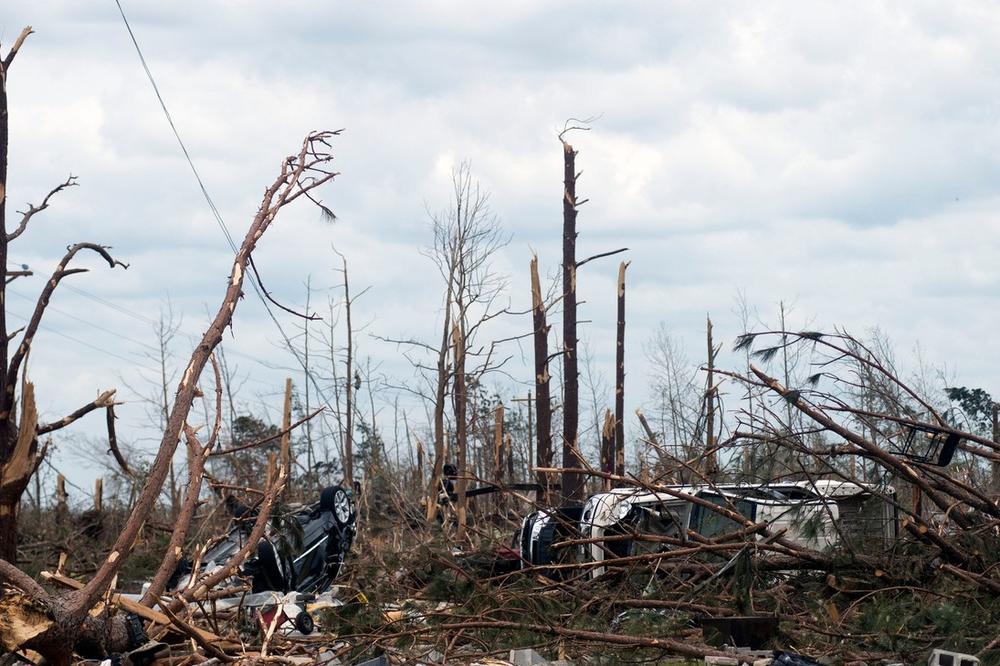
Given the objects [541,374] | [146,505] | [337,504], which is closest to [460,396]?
[541,374]

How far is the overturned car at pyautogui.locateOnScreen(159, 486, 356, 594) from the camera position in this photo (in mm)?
9070

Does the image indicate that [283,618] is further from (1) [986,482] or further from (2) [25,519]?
(2) [25,519]

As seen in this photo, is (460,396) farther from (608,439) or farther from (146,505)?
(146,505)

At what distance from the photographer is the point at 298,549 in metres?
9.48

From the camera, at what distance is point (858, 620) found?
691cm

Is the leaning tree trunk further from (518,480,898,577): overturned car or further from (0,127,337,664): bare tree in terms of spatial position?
(0,127,337,664): bare tree

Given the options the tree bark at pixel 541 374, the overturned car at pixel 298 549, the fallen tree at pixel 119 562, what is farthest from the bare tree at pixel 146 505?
the tree bark at pixel 541 374

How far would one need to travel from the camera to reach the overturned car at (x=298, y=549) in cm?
907

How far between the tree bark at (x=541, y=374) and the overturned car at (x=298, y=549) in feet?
21.8

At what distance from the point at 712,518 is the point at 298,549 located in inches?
146

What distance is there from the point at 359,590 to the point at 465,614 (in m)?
1.53

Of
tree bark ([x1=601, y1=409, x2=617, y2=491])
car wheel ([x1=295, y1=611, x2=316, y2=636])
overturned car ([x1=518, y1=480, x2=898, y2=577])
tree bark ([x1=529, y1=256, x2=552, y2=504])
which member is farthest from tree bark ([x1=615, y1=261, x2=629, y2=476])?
car wheel ([x1=295, y1=611, x2=316, y2=636])

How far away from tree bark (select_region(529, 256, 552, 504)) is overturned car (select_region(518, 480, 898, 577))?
846 centimetres

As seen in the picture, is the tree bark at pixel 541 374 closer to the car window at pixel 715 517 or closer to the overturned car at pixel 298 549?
the overturned car at pixel 298 549
